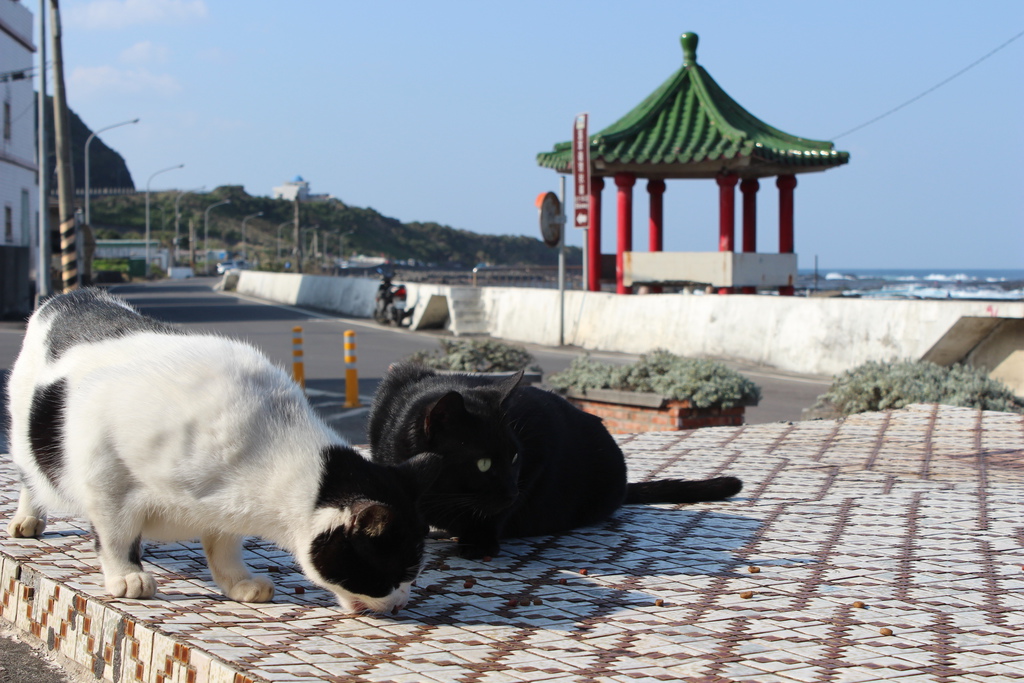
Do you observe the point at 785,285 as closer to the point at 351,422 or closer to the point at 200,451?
the point at 351,422

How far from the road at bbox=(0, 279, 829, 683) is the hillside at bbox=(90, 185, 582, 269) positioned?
10499 centimetres

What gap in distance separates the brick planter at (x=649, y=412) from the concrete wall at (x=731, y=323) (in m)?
4.12

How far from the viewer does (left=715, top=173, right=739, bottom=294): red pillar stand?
2288 centimetres

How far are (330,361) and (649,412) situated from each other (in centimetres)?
932

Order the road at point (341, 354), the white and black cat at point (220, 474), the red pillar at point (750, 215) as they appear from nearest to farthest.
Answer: the white and black cat at point (220, 474) → the road at point (341, 354) → the red pillar at point (750, 215)

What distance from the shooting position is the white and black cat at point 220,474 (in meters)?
3.01

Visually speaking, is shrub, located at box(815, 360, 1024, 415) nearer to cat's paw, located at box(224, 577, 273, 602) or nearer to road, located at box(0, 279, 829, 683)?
road, located at box(0, 279, 829, 683)

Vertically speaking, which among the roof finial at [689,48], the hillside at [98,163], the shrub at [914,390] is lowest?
the shrub at [914,390]

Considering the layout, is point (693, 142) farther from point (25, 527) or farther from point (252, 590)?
point (252, 590)

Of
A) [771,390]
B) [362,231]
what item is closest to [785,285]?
[771,390]

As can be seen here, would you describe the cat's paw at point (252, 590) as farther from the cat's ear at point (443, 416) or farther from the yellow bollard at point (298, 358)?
the yellow bollard at point (298, 358)

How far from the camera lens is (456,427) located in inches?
145

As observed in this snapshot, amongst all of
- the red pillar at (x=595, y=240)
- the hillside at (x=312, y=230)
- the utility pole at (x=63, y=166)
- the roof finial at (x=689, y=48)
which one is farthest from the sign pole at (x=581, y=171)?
the hillside at (x=312, y=230)

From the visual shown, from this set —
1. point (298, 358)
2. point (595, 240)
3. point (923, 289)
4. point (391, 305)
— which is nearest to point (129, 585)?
point (298, 358)
